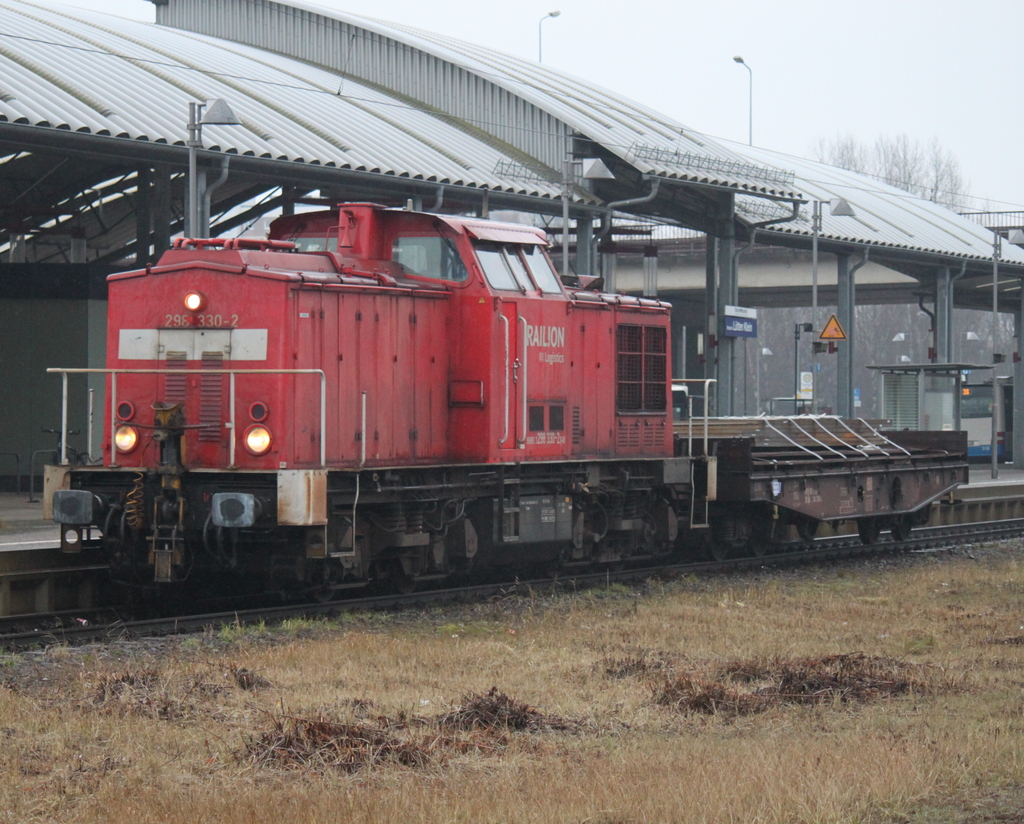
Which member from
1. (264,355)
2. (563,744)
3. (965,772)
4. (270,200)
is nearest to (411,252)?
(264,355)

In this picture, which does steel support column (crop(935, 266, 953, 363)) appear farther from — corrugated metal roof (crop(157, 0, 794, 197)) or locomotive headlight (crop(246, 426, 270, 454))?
locomotive headlight (crop(246, 426, 270, 454))

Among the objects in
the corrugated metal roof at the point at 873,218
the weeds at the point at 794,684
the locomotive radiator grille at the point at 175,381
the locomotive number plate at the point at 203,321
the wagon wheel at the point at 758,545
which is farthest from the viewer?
the corrugated metal roof at the point at 873,218

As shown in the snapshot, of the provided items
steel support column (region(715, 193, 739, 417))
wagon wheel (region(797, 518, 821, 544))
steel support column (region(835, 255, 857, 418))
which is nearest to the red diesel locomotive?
wagon wheel (region(797, 518, 821, 544))

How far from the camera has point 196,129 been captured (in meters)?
19.0

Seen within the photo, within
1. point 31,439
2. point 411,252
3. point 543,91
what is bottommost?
point 31,439

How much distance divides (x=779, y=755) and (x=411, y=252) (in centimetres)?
769

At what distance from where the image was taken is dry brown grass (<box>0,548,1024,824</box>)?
5.82 meters

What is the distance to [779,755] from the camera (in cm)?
666

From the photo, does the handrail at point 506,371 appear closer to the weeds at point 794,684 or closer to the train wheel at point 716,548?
the weeds at point 794,684

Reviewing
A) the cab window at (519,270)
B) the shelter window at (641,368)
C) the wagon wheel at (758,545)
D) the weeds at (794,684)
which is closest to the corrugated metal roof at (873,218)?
the wagon wheel at (758,545)

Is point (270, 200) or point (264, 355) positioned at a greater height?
point (270, 200)

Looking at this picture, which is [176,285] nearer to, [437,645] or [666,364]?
[437,645]

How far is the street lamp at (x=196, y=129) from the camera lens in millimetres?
18163

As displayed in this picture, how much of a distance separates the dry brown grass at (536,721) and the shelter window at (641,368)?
348 cm
